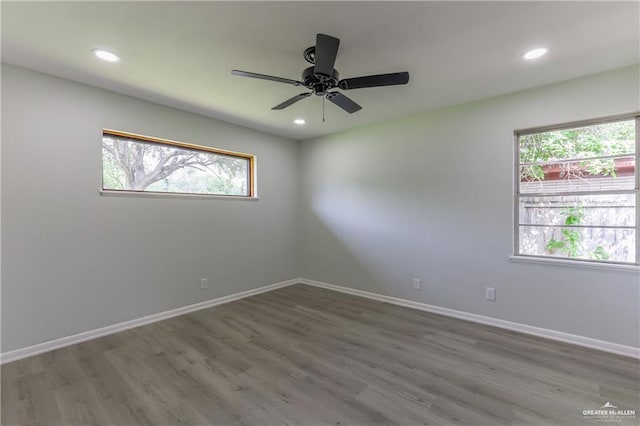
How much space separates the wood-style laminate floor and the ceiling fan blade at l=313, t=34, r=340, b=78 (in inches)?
88.4

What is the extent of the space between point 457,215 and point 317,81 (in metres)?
2.29

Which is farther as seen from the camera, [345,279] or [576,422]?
[345,279]

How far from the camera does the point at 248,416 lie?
1.75 m

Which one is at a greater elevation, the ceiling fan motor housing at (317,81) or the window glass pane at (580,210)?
the ceiling fan motor housing at (317,81)

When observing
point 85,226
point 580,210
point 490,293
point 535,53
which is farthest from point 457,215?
point 85,226

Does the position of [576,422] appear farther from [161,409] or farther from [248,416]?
[161,409]

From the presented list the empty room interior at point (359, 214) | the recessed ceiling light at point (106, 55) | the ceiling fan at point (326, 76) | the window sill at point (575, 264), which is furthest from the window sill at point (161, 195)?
the window sill at point (575, 264)

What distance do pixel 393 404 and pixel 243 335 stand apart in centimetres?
163

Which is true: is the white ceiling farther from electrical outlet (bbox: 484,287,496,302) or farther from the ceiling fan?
electrical outlet (bbox: 484,287,496,302)

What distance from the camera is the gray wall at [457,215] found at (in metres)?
2.58

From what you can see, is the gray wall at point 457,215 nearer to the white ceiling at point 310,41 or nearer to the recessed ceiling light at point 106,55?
the white ceiling at point 310,41

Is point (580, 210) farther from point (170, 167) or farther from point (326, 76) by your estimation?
point (170, 167)

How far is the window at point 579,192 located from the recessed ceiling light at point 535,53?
3.01 ft

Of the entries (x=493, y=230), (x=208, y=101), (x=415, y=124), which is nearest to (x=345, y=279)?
(x=493, y=230)
